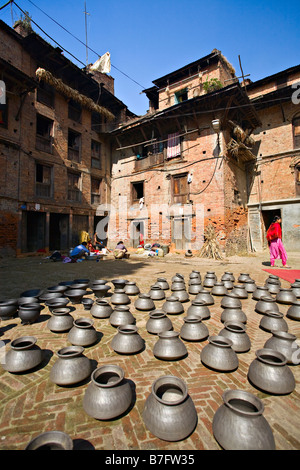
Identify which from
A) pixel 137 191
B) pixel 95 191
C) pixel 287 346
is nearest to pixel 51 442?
pixel 287 346

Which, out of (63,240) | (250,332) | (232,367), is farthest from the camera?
(63,240)

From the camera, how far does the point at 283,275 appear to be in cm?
757

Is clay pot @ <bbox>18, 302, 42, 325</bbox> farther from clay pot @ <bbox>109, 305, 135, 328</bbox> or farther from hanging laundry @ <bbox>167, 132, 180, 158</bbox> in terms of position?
hanging laundry @ <bbox>167, 132, 180, 158</bbox>

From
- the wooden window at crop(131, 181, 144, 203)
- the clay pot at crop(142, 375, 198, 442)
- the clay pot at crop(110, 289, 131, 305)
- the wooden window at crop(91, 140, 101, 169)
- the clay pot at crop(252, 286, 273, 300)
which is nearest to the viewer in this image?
the clay pot at crop(142, 375, 198, 442)

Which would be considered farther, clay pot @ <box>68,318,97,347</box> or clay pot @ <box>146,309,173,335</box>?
clay pot @ <box>146,309,173,335</box>

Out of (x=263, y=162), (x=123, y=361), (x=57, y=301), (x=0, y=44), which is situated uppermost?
(x=0, y=44)

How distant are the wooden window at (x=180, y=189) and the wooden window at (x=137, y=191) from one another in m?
3.18

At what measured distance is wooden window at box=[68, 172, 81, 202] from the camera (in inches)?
Result: 642

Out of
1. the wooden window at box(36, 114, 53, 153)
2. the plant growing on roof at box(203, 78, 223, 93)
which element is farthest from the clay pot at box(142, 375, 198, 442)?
the plant growing on roof at box(203, 78, 223, 93)

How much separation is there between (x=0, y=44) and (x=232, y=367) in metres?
18.1

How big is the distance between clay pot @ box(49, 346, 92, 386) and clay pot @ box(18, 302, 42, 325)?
161cm

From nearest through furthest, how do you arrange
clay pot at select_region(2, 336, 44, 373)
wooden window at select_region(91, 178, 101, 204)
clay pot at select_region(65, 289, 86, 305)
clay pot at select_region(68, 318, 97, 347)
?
clay pot at select_region(2, 336, 44, 373) < clay pot at select_region(68, 318, 97, 347) < clay pot at select_region(65, 289, 86, 305) < wooden window at select_region(91, 178, 101, 204)

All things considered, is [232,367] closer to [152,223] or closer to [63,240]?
[152,223]
